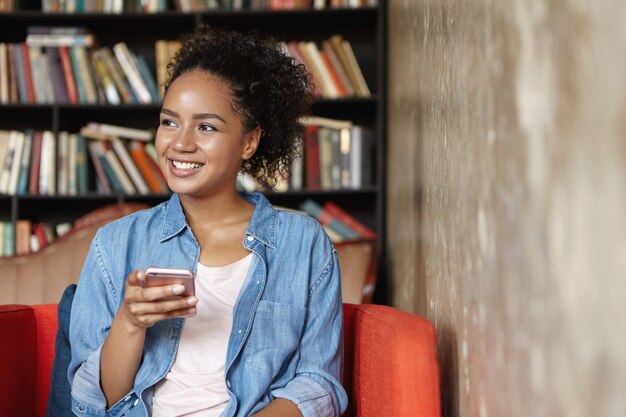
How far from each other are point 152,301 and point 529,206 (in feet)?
2.15

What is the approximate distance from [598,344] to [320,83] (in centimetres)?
310

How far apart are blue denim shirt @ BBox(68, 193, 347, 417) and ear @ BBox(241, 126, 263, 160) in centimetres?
13

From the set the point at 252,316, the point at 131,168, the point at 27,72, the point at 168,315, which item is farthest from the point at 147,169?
the point at 168,315

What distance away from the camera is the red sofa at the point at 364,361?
1266 millimetres

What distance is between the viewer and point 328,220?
3732 mm

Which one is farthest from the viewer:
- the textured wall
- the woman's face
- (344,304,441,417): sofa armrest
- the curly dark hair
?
the curly dark hair

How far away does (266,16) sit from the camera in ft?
12.3

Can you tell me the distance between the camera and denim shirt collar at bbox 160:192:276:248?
1616mm

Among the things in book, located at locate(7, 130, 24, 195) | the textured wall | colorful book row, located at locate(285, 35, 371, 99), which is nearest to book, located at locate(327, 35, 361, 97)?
colorful book row, located at locate(285, 35, 371, 99)

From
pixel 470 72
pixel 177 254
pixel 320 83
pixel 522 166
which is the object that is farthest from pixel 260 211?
pixel 320 83

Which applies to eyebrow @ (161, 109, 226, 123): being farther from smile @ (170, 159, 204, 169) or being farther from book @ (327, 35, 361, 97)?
book @ (327, 35, 361, 97)

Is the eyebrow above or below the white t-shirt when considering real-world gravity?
above

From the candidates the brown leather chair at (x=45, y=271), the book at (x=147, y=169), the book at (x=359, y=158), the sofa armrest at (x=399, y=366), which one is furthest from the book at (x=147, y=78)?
the sofa armrest at (x=399, y=366)

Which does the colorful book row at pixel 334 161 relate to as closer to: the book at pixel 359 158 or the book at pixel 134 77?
the book at pixel 359 158
